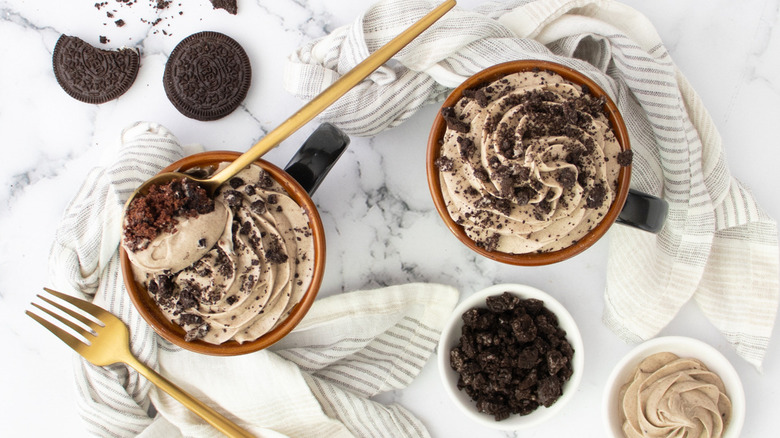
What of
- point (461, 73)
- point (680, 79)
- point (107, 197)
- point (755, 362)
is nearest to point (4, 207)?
point (107, 197)

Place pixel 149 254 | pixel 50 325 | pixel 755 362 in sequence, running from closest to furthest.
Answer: pixel 149 254, pixel 50 325, pixel 755 362

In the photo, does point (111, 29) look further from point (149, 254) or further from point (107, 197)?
point (149, 254)

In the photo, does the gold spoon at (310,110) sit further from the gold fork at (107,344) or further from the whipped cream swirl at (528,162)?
the gold fork at (107,344)

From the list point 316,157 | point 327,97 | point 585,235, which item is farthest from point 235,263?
point 585,235

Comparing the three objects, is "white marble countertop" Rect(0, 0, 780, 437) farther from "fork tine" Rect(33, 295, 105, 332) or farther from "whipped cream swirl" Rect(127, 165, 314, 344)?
"whipped cream swirl" Rect(127, 165, 314, 344)

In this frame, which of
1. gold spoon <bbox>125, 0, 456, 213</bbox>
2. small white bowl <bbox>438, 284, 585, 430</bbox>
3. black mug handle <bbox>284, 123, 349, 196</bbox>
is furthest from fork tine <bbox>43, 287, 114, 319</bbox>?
small white bowl <bbox>438, 284, 585, 430</bbox>

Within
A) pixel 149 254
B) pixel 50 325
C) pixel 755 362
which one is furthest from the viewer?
pixel 755 362
